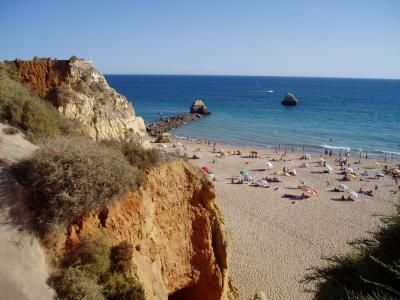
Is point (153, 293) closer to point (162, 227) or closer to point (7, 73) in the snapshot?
point (162, 227)

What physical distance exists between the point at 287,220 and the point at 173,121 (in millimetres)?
46652

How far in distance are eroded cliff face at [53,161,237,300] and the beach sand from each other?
4.54 m

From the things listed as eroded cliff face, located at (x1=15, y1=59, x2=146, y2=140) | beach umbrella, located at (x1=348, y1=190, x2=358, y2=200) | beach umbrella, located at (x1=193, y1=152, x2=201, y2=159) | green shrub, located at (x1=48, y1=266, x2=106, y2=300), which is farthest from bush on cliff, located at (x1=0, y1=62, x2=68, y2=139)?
beach umbrella, located at (x1=193, y1=152, x2=201, y2=159)

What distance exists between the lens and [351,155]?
4778 centimetres

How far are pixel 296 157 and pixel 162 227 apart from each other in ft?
120

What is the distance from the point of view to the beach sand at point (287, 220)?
19.1 m

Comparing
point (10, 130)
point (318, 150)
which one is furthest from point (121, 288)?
point (318, 150)

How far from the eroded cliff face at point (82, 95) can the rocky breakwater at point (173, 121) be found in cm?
3953

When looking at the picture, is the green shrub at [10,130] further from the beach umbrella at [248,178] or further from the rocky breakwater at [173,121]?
the rocky breakwater at [173,121]

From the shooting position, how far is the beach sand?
1908 centimetres

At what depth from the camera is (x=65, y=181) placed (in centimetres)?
910

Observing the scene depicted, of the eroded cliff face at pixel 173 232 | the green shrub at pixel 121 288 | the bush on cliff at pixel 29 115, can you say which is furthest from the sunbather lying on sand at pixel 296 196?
the green shrub at pixel 121 288

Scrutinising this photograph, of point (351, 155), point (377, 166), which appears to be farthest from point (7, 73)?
point (351, 155)

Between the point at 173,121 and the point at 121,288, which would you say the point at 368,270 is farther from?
the point at 173,121
